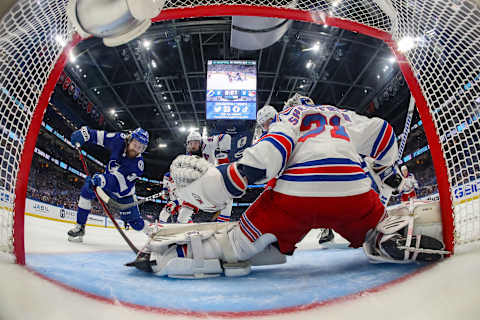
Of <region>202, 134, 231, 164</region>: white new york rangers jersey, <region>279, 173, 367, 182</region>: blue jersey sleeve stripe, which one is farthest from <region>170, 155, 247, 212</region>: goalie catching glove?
<region>202, 134, 231, 164</region>: white new york rangers jersey

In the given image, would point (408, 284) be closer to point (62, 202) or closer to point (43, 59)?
point (43, 59)

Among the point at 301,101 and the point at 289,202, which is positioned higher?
the point at 301,101

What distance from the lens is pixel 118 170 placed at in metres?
2.52

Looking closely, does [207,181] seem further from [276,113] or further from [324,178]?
[276,113]

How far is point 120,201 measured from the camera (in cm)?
270

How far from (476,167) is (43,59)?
1.54 m

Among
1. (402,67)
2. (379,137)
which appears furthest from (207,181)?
(402,67)

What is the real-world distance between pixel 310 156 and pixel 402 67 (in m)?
0.64

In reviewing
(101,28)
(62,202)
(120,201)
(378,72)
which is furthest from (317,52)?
(62,202)

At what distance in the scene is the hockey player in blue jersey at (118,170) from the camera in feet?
7.61

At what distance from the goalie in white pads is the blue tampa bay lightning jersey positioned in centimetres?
171

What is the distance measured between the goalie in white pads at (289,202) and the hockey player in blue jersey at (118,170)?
1.63m

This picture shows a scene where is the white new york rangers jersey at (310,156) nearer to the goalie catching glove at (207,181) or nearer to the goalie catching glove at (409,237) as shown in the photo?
the goalie catching glove at (207,181)

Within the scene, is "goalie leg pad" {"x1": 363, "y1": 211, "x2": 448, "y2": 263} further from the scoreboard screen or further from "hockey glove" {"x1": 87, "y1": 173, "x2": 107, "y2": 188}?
the scoreboard screen
